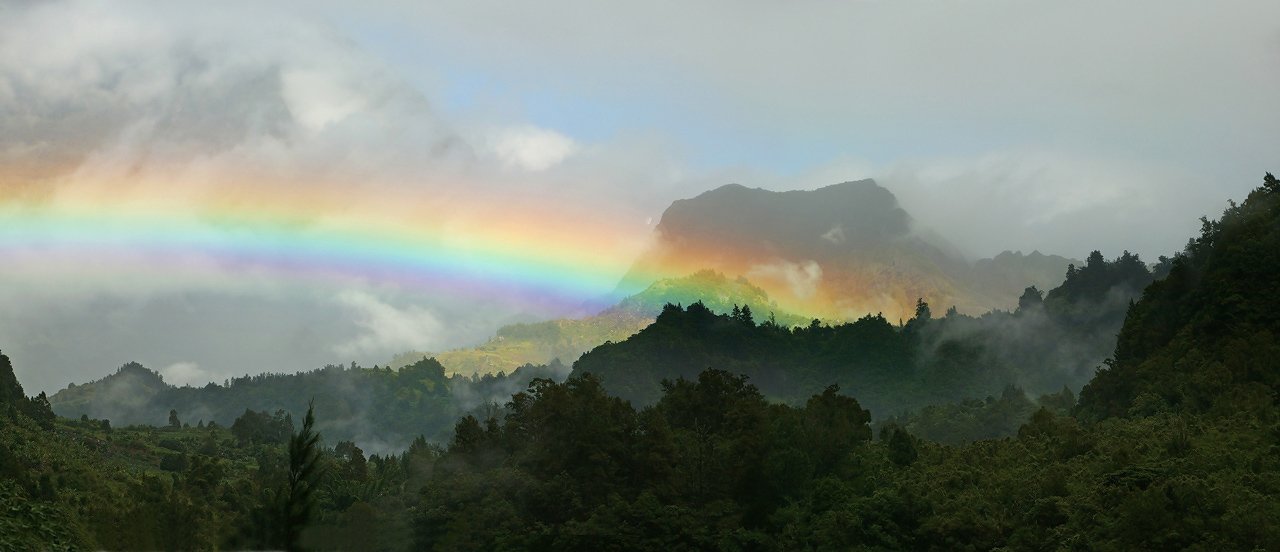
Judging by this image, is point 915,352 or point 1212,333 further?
point 915,352

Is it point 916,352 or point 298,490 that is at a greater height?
point 916,352

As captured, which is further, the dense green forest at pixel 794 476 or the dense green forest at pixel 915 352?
the dense green forest at pixel 915 352

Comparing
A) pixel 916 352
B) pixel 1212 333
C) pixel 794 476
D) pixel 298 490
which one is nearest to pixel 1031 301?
pixel 916 352

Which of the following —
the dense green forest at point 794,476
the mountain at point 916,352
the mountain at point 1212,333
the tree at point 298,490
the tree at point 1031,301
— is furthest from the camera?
the tree at point 1031,301

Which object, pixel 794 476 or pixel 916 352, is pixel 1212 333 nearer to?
pixel 794 476

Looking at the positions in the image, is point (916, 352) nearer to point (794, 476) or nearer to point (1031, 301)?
point (1031, 301)

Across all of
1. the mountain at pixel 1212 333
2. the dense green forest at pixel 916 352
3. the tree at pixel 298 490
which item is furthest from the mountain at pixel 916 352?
the tree at pixel 298 490

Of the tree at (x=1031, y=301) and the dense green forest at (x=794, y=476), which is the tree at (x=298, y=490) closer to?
the dense green forest at (x=794, y=476)

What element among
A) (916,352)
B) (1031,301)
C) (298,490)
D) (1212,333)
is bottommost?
(298,490)

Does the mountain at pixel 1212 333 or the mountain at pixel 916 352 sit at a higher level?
the mountain at pixel 916 352

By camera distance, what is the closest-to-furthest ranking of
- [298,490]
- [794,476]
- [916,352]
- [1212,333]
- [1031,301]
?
[298,490] < [794,476] < [1212,333] < [916,352] < [1031,301]

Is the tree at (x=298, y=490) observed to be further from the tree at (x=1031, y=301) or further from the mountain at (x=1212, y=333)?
the tree at (x=1031, y=301)

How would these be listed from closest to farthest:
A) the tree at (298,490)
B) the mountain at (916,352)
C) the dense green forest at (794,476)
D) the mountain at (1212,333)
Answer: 1. the tree at (298,490)
2. the dense green forest at (794,476)
3. the mountain at (1212,333)
4. the mountain at (916,352)

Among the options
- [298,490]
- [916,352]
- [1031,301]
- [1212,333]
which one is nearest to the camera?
[298,490]
